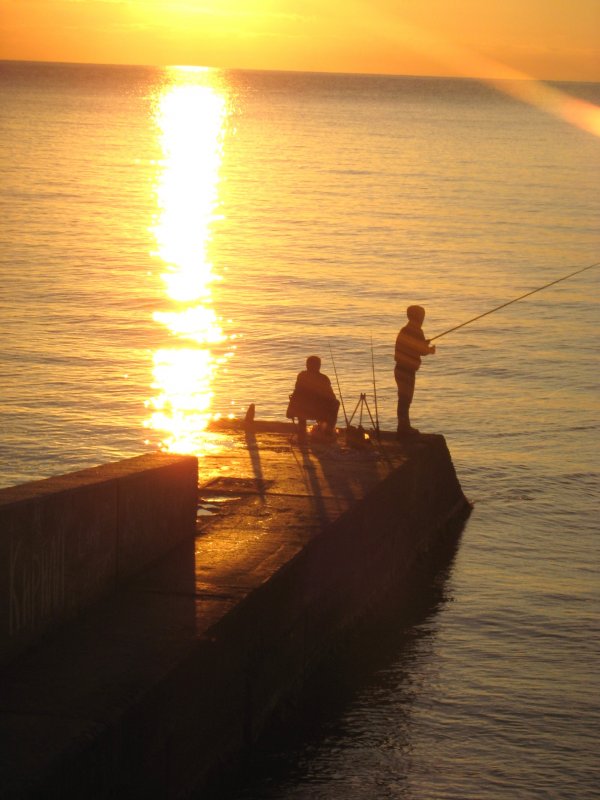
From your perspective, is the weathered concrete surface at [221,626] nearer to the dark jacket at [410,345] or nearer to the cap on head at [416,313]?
the dark jacket at [410,345]

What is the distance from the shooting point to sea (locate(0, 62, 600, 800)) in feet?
34.0

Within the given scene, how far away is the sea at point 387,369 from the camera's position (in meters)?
10.4

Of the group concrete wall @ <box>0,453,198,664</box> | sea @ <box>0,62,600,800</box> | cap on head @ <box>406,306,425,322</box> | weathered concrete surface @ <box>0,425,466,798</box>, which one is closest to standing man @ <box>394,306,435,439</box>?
cap on head @ <box>406,306,425,322</box>

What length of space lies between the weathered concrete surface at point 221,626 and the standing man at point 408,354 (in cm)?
44

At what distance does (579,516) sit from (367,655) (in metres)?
5.51

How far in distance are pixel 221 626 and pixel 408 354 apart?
6.33m

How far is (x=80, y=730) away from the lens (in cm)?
687

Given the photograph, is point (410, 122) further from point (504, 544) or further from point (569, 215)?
point (504, 544)

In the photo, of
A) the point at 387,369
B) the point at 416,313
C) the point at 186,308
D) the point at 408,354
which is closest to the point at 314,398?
the point at 408,354

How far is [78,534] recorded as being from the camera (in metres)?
8.30

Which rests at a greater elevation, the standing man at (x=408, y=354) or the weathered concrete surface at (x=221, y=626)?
the standing man at (x=408, y=354)

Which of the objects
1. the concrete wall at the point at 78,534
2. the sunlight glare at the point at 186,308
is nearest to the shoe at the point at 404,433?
the sunlight glare at the point at 186,308

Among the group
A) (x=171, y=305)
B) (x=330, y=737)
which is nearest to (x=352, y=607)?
(x=330, y=737)

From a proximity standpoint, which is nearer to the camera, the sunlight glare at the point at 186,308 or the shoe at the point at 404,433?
the shoe at the point at 404,433
